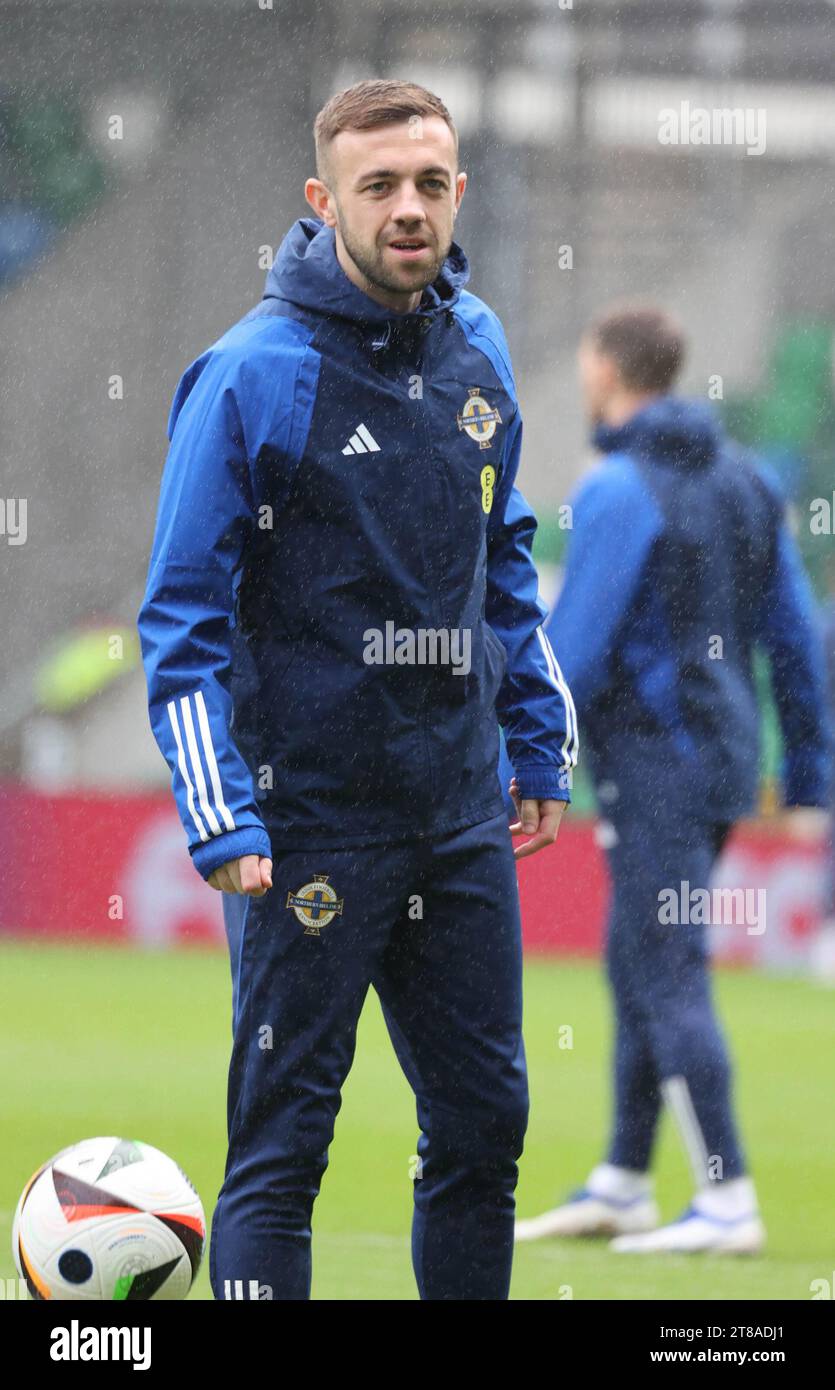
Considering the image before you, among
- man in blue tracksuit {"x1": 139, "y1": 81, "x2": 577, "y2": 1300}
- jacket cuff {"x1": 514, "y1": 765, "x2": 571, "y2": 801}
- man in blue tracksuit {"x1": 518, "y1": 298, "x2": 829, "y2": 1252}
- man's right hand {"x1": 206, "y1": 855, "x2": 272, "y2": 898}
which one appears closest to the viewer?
man's right hand {"x1": 206, "y1": 855, "x2": 272, "y2": 898}

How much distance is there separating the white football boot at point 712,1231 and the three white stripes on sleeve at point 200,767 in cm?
195

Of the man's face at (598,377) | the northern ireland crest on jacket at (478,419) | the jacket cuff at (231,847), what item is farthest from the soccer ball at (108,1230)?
the man's face at (598,377)

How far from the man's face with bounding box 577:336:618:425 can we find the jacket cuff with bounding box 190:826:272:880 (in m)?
2.18

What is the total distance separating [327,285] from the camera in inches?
121

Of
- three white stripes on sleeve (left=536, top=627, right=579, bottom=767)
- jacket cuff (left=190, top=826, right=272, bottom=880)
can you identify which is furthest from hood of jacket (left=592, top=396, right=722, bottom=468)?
jacket cuff (left=190, top=826, right=272, bottom=880)

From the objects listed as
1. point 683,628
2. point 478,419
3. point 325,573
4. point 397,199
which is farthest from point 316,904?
point 683,628

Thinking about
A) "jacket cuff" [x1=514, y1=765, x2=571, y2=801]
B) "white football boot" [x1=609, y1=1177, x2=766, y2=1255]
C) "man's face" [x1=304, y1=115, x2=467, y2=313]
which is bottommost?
"white football boot" [x1=609, y1=1177, x2=766, y2=1255]

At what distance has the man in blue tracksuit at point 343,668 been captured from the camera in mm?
2969

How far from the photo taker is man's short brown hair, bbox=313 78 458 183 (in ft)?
9.91

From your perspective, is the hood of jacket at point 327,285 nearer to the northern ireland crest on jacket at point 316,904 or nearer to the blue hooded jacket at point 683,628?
the northern ireland crest on jacket at point 316,904

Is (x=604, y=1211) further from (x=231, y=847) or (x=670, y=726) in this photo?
(x=231, y=847)

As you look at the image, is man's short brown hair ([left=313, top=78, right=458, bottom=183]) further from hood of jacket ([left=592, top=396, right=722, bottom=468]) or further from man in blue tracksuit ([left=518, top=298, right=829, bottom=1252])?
hood of jacket ([left=592, top=396, right=722, bottom=468])

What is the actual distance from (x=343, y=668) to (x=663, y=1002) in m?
1.81

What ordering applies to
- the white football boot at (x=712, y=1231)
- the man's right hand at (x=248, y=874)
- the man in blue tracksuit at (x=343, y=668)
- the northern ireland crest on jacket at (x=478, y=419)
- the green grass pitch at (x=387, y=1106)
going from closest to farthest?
the man's right hand at (x=248, y=874) → the man in blue tracksuit at (x=343, y=668) → the northern ireland crest on jacket at (x=478, y=419) → the green grass pitch at (x=387, y=1106) → the white football boot at (x=712, y=1231)
